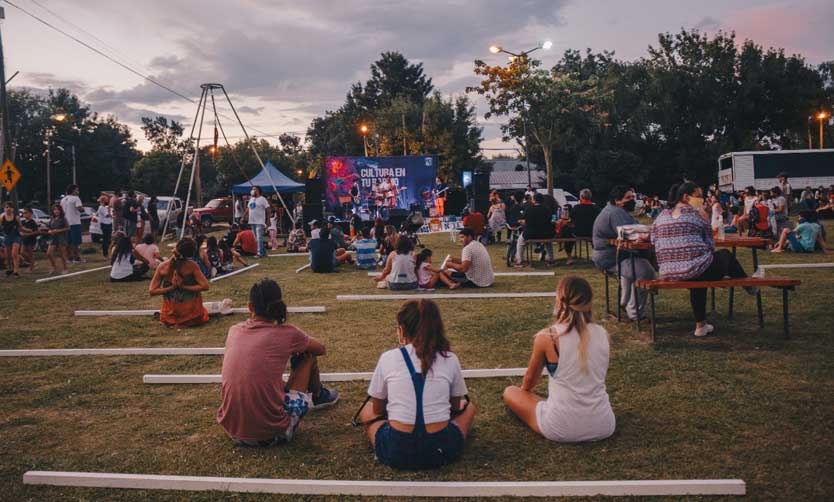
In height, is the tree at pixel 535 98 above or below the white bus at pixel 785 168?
above

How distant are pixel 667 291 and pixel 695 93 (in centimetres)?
4265

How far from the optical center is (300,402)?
4605mm

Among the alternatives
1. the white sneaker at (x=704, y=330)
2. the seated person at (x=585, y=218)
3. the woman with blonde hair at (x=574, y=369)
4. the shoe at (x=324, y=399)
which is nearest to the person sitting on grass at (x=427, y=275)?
the seated person at (x=585, y=218)

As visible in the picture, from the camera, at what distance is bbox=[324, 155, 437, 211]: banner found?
28.5 meters

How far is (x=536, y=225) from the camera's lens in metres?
14.2

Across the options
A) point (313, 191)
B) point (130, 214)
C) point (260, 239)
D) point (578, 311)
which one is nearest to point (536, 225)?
point (260, 239)

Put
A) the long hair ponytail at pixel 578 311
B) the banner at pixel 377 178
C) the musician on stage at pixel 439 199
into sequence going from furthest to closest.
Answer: the musician on stage at pixel 439 199, the banner at pixel 377 178, the long hair ponytail at pixel 578 311

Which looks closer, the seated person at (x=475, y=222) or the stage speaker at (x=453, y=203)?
the seated person at (x=475, y=222)

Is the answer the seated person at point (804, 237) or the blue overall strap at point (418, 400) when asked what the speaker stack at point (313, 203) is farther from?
the blue overall strap at point (418, 400)

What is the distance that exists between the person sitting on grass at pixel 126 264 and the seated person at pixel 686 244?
10.5 metres

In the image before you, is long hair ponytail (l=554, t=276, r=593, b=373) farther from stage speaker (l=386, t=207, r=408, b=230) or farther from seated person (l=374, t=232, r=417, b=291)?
stage speaker (l=386, t=207, r=408, b=230)

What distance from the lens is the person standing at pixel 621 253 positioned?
7.61 meters

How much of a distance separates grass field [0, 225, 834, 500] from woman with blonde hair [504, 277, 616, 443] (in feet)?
0.46

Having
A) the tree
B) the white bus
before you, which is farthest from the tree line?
the white bus
